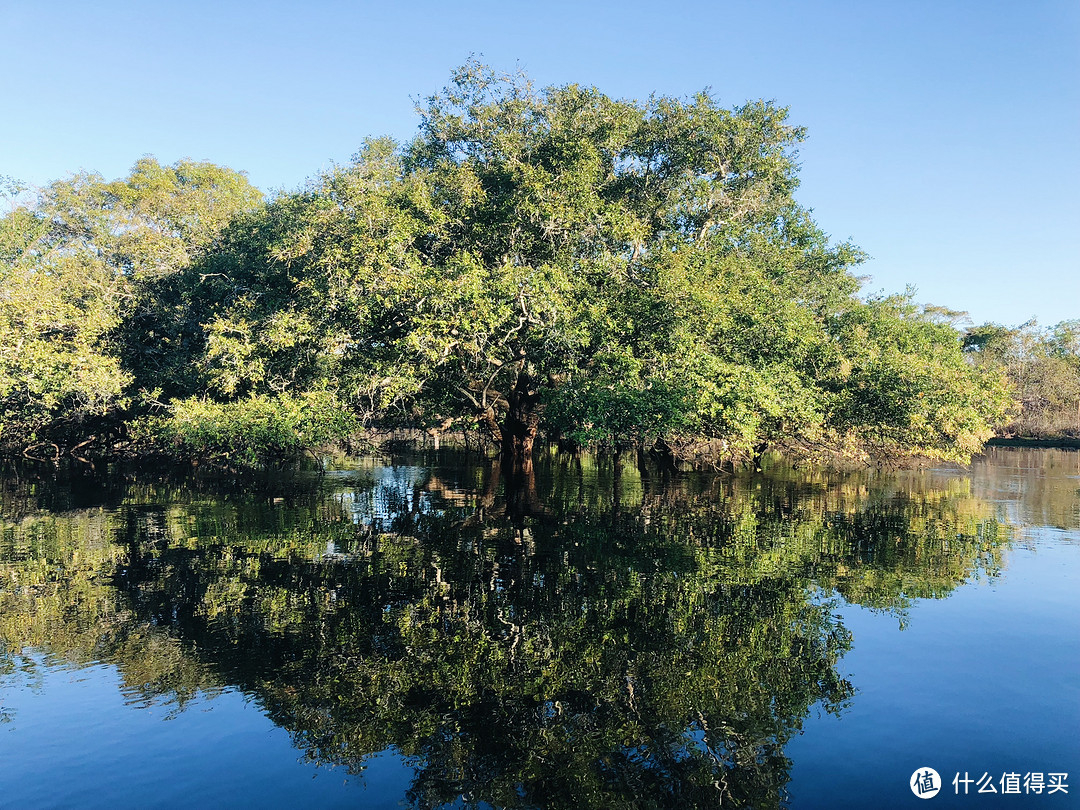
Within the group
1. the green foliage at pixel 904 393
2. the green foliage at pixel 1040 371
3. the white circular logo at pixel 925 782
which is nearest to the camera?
the white circular logo at pixel 925 782

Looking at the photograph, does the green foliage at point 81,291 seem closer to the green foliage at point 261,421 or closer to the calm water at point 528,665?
the green foliage at point 261,421

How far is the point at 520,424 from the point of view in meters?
33.9

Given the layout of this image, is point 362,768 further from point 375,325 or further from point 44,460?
point 44,460

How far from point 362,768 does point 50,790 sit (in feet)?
9.43

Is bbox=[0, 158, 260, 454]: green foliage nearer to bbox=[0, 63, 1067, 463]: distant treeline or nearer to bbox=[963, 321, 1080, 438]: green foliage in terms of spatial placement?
bbox=[0, 63, 1067, 463]: distant treeline

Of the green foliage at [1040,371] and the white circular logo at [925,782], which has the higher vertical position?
the green foliage at [1040,371]

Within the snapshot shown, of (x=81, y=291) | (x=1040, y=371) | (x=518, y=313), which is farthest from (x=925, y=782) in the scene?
(x=1040, y=371)

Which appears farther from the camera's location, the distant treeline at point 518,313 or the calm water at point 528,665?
the distant treeline at point 518,313

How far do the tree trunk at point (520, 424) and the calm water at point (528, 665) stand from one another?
12776 millimetres

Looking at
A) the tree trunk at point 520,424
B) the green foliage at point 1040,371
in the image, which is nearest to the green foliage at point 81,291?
the tree trunk at point 520,424

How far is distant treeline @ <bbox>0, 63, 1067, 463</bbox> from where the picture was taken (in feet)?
86.8

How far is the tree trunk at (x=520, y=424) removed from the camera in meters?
33.4

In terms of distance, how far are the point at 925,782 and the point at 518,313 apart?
20781 millimetres

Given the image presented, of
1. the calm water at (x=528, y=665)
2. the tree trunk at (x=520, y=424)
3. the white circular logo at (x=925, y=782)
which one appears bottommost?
the white circular logo at (x=925, y=782)
